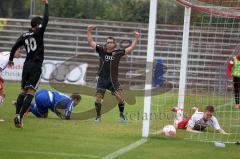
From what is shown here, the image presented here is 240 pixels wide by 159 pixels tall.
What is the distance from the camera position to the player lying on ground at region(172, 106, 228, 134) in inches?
547

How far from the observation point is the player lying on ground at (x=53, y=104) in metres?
15.7

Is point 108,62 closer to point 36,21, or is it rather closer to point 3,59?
point 3,59

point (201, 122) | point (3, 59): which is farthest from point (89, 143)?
point (3, 59)

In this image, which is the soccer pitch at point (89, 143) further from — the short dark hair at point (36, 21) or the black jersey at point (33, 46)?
the short dark hair at point (36, 21)

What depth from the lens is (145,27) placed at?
36.2 metres

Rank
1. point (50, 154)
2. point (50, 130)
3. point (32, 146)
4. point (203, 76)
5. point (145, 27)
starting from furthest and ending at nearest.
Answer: point (145, 27) → point (203, 76) → point (50, 130) → point (32, 146) → point (50, 154)

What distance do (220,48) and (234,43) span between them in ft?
2.26

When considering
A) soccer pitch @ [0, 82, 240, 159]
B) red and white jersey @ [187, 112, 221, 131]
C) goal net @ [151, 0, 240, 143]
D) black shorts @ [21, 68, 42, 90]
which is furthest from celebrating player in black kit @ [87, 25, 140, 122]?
black shorts @ [21, 68, 42, 90]

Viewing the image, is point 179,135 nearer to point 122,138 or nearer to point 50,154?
point 122,138

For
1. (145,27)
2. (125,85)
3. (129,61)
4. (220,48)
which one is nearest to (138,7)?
(145,27)

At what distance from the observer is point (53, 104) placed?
620 inches

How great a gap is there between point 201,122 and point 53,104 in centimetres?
380

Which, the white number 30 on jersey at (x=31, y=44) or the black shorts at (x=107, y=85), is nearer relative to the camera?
the white number 30 on jersey at (x=31, y=44)

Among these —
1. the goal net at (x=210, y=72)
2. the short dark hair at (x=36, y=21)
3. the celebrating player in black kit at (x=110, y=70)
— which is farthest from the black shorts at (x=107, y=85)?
the short dark hair at (x=36, y=21)
